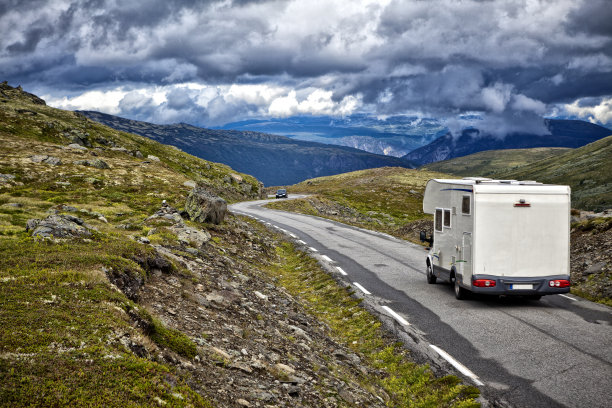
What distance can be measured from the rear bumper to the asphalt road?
0.60m

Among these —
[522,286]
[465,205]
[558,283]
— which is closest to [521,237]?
[522,286]

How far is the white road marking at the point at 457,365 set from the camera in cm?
839

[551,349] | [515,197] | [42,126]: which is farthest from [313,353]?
[42,126]

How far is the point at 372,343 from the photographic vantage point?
445 inches

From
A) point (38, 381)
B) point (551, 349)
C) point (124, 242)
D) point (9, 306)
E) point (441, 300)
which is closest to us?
point (38, 381)

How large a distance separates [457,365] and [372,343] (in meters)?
2.71

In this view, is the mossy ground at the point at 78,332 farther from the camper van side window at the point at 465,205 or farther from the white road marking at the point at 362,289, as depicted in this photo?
the camper van side window at the point at 465,205

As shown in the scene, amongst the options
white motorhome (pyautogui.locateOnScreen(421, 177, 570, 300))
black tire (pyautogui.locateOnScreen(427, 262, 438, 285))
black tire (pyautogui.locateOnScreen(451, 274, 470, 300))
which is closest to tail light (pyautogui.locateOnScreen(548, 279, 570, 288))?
white motorhome (pyautogui.locateOnScreen(421, 177, 570, 300))

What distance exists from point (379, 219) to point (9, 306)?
66.8 meters

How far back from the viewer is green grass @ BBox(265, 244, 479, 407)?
802 centimetres

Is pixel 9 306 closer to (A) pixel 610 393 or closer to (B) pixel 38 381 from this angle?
(B) pixel 38 381

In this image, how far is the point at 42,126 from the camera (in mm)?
74875

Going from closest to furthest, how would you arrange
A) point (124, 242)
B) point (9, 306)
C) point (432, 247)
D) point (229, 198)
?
point (9, 306)
point (124, 242)
point (432, 247)
point (229, 198)

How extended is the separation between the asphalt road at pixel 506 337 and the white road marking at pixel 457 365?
0.02m
